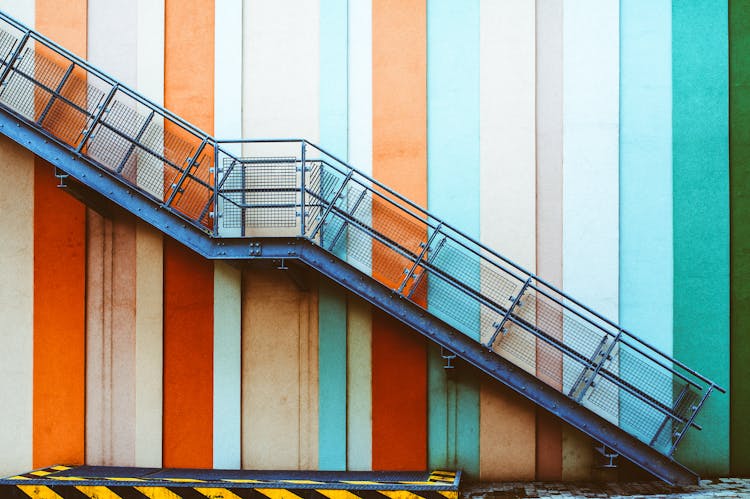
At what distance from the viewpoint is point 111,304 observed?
12.2 meters

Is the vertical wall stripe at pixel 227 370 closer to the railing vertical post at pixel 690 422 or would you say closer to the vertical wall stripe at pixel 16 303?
the vertical wall stripe at pixel 16 303

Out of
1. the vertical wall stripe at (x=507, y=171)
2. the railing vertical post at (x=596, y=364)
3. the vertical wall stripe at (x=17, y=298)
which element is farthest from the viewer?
the vertical wall stripe at (x=17, y=298)

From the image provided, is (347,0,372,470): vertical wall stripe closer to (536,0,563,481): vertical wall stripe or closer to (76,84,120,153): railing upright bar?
(536,0,563,481): vertical wall stripe

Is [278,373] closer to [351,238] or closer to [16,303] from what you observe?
[351,238]

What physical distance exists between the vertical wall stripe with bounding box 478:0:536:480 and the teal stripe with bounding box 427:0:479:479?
0.49 ft

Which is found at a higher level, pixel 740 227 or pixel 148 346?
pixel 740 227

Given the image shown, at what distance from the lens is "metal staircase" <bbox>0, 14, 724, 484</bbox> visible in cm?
1065

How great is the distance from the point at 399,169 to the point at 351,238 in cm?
138

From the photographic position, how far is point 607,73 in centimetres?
1173

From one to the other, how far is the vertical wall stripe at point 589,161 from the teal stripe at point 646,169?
0.18 metres

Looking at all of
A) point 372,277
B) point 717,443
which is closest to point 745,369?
point 717,443

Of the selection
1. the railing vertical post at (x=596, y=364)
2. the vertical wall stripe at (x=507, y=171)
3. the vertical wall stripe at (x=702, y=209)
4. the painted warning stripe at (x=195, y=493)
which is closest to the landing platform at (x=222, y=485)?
the painted warning stripe at (x=195, y=493)

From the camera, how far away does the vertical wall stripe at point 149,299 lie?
39.5 ft

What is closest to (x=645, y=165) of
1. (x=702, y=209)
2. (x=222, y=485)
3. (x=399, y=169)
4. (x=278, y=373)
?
(x=702, y=209)
